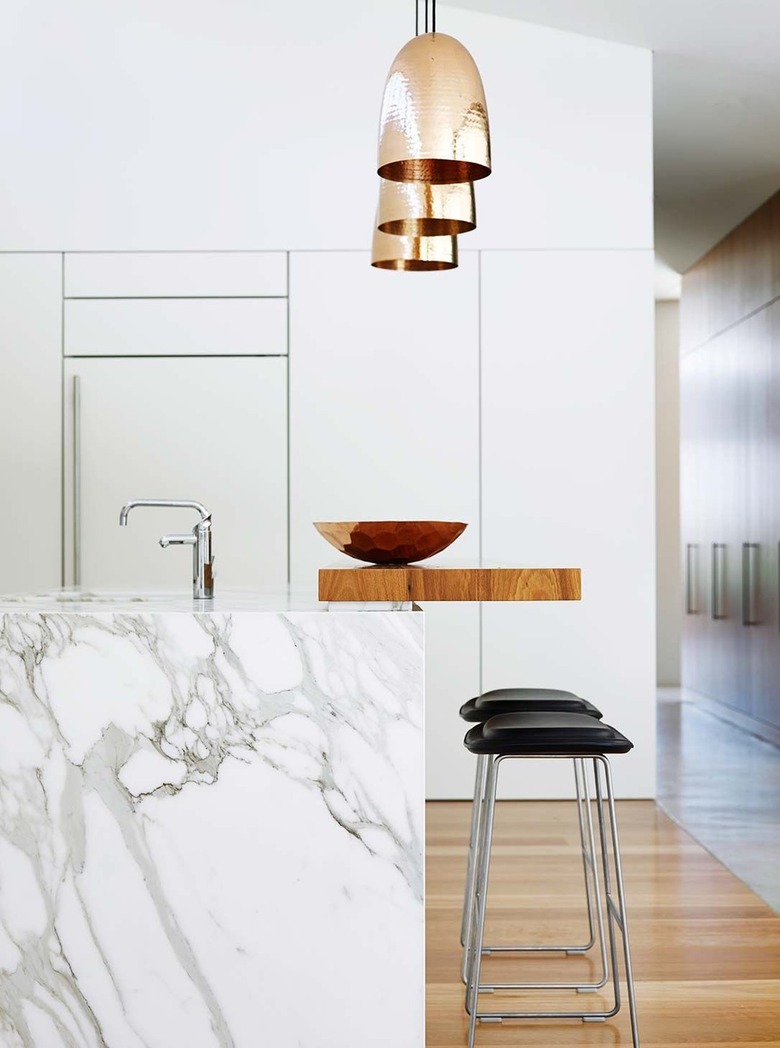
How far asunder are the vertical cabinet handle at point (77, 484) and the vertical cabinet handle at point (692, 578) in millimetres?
4695

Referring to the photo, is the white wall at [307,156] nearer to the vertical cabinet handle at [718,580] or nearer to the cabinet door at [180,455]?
the cabinet door at [180,455]

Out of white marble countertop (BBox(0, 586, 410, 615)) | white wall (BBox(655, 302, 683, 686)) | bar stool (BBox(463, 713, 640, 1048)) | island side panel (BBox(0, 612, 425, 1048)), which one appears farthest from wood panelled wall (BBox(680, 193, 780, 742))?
island side panel (BBox(0, 612, 425, 1048))

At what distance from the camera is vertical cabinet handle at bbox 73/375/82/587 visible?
511 centimetres

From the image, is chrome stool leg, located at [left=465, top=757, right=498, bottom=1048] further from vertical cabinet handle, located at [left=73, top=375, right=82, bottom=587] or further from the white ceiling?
the white ceiling

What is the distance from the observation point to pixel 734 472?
24.2 feet

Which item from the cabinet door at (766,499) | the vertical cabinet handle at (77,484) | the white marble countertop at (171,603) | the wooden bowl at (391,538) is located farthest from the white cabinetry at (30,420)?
the cabinet door at (766,499)

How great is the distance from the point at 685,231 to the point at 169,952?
637 cm

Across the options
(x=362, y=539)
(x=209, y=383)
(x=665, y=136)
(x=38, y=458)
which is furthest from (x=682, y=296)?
(x=362, y=539)

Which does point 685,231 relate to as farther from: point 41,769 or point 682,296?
point 41,769

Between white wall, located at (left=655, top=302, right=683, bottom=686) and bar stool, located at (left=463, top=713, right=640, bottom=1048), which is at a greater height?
white wall, located at (left=655, top=302, right=683, bottom=686)

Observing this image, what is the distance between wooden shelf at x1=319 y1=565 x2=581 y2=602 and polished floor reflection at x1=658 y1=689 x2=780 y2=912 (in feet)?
6.13

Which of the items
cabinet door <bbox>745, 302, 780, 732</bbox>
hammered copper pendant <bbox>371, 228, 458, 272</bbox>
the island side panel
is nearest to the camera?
the island side panel

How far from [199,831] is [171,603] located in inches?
19.2

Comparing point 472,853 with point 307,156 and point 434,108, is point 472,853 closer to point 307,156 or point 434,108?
point 434,108
